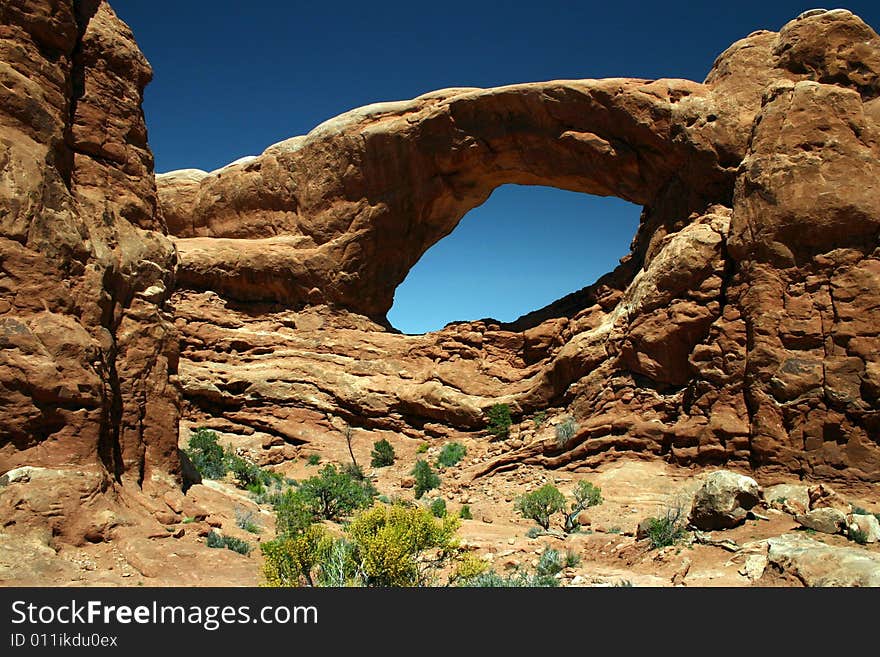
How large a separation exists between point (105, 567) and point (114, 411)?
2956 millimetres

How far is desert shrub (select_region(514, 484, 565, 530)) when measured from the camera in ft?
45.5

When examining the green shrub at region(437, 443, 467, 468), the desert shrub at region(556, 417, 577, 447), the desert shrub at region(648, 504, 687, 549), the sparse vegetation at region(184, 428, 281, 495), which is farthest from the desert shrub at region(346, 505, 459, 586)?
the green shrub at region(437, 443, 467, 468)

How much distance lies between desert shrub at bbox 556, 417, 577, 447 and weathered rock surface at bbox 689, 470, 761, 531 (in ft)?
22.9

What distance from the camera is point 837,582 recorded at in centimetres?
710

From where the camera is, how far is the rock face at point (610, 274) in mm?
14398

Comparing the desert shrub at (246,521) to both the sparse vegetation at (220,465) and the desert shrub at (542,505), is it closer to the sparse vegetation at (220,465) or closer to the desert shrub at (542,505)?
the sparse vegetation at (220,465)

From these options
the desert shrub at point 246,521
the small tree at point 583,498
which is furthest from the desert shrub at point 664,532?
the desert shrub at point 246,521

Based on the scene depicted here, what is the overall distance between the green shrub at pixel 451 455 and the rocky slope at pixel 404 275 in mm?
806

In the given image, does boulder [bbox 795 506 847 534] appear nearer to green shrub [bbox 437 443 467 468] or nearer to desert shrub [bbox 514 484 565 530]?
desert shrub [bbox 514 484 565 530]

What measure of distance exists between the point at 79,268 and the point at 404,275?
16.3 metres

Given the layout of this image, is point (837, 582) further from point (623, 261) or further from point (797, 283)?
point (623, 261)

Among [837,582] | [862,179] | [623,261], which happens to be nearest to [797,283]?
[862,179]

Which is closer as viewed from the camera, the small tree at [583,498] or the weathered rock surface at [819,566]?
the weathered rock surface at [819,566]

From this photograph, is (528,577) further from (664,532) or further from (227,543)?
(227,543)
